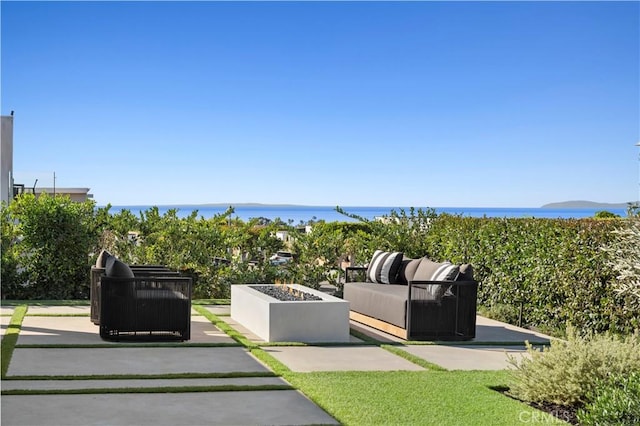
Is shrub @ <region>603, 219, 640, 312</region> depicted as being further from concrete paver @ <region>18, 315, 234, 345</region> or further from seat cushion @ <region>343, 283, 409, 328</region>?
concrete paver @ <region>18, 315, 234, 345</region>

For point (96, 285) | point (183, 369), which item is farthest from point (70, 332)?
point (183, 369)

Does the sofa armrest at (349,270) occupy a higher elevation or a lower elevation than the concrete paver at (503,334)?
higher

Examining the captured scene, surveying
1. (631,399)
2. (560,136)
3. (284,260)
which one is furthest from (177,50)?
(560,136)

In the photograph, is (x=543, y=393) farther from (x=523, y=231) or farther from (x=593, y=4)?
(x=593, y=4)

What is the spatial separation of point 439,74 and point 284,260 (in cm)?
1082

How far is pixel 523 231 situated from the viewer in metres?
10.0

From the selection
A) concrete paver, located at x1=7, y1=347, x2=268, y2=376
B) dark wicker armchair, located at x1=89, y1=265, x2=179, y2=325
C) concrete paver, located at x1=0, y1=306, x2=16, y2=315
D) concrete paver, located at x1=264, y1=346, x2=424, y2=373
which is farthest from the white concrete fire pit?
concrete paver, located at x1=0, y1=306, x2=16, y2=315

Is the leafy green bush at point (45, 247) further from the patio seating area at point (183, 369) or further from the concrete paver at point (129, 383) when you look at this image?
the concrete paver at point (129, 383)

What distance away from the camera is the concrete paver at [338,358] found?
22.6ft

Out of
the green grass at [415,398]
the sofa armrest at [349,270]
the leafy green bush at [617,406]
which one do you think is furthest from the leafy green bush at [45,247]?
the leafy green bush at [617,406]

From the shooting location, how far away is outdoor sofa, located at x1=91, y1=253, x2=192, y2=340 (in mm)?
7980

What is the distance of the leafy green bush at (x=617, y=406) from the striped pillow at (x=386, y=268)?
17.0 ft

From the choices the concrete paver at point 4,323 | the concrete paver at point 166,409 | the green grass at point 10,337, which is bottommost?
the concrete paver at point 166,409

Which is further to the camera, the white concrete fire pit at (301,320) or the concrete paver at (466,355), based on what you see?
the white concrete fire pit at (301,320)
